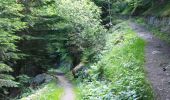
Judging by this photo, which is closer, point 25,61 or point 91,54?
point 91,54

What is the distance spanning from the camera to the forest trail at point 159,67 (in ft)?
33.6

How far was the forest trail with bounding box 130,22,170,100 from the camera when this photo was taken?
33.6ft

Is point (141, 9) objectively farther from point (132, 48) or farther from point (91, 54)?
point (132, 48)

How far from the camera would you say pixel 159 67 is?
1340 centimetres

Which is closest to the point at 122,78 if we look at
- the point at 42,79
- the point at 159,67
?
the point at 159,67

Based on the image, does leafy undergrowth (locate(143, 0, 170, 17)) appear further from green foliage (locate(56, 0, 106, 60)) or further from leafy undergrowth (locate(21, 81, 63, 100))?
leafy undergrowth (locate(21, 81, 63, 100))

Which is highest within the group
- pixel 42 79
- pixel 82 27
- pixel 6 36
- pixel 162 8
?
pixel 162 8

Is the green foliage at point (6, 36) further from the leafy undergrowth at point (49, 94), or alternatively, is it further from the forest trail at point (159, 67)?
the forest trail at point (159, 67)

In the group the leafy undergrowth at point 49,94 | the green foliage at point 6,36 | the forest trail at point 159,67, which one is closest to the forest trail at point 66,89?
the leafy undergrowth at point 49,94

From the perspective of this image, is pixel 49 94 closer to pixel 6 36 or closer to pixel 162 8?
pixel 6 36

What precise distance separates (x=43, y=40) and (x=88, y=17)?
511 cm

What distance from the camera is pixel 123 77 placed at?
12547 mm

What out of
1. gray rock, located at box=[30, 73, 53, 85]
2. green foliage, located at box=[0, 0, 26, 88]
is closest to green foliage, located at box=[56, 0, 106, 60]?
gray rock, located at box=[30, 73, 53, 85]

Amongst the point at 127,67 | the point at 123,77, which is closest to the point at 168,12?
the point at 127,67
